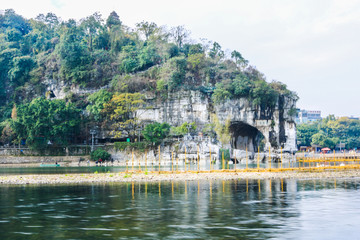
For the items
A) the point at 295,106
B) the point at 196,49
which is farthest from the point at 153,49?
the point at 295,106

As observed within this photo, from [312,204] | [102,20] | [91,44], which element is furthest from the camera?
[102,20]

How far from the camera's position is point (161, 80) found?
74625mm

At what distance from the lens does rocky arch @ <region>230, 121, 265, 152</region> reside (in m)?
79.2

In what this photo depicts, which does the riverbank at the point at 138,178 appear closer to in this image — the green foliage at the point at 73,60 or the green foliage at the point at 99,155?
the green foliage at the point at 99,155

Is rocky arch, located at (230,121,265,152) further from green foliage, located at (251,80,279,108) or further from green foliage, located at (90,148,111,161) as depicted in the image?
green foliage, located at (90,148,111,161)

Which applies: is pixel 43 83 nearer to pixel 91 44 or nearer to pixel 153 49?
pixel 91 44

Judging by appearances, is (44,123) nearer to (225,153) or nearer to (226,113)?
(225,153)

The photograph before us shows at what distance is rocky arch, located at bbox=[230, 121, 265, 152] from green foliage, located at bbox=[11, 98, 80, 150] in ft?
91.7

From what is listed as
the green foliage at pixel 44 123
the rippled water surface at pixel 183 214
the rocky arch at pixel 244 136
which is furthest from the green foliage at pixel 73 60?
the rippled water surface at pixel 183 214

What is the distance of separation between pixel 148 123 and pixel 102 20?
37789 millimetres

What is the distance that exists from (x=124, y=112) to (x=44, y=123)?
12.9 metres

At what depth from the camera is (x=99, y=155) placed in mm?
69000

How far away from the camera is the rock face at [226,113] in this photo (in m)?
74.1

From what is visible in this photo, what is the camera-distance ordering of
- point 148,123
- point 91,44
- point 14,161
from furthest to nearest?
point 91,44 < point 148,123 < point 14,161
